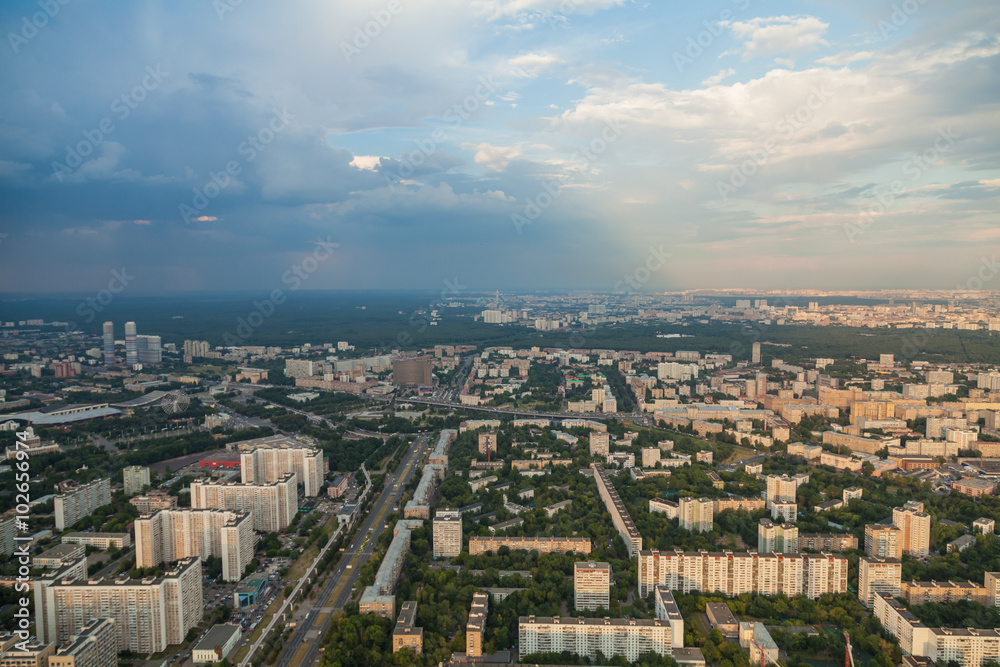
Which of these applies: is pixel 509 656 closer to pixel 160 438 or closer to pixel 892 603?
pixel 892 603

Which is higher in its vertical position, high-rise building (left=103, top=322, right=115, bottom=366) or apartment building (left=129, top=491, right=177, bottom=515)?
high-rise building (left=103, top=322, right=115, bottom=366)

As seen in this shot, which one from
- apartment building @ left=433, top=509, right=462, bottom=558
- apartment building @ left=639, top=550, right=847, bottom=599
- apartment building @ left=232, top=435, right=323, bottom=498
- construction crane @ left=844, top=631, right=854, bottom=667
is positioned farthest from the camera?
apartment building @ left=232, top=435, right=323, bottom=498

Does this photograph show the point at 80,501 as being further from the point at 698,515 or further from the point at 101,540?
the point at 698,515

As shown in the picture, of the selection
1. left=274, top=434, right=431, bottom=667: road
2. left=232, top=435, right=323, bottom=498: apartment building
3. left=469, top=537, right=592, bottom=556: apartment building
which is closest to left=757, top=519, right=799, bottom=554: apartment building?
left=469, top=537, right=592, bottom=556: apartment building

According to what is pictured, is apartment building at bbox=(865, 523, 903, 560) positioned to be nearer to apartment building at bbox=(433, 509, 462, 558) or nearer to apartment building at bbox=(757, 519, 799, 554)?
apartment building at bbox=(757, 519, 799, 554)

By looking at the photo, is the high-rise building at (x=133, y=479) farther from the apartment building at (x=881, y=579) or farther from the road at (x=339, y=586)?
the apartment building at (x=881, y=579)

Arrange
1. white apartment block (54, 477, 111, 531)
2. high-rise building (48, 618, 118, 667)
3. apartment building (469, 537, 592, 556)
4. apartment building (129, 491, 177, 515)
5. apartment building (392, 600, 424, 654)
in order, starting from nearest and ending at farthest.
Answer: high-rise building (48, 618, 118, 667) < apartment building (392, 600, 424, 654) < apartment building (469, 537, 592, 556) < white apartment block (54, 477, 111, 531) < apartment building (129, 491, 177, 515)

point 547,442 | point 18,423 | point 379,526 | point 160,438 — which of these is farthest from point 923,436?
point 18,423
